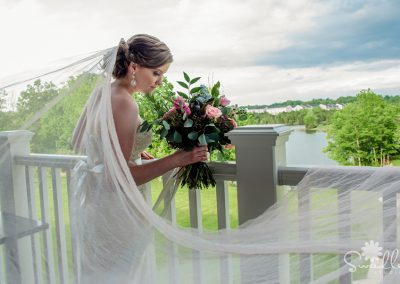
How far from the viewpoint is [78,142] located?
1.06m

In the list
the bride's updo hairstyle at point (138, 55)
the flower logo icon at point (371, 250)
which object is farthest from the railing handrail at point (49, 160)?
the flower logo icon at point (371, 250)

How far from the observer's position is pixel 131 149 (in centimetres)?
119

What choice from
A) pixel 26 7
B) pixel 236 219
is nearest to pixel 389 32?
pixel 26 7

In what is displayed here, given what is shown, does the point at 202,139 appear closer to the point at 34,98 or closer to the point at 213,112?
the point at 213,112

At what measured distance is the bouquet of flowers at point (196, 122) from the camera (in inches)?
47.2

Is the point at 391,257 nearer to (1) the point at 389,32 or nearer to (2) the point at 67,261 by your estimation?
(2) the point at 67,261

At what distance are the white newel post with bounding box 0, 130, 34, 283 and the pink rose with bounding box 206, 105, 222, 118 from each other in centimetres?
50

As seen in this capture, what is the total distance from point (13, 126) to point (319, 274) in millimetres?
872

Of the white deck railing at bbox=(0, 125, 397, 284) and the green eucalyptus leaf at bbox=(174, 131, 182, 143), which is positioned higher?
the green eucalyptus leaf at bbox=(174, 131, 182, 143)

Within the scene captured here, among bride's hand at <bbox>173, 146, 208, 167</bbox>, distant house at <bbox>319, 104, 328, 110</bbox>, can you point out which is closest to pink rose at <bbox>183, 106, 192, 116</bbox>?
bride's hand at <bbox>173, 146, 208, 167</bbox>

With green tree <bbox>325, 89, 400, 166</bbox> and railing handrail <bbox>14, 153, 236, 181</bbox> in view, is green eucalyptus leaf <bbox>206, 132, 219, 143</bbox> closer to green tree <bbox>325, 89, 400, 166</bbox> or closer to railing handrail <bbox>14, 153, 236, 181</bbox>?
railing handrail <bbox>14, 153, 236, 181</bbox>

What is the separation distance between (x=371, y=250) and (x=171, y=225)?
0.51 metres

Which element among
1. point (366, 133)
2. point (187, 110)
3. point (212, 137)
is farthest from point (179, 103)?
point (366, 133)

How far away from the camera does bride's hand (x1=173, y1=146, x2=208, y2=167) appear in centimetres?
122
